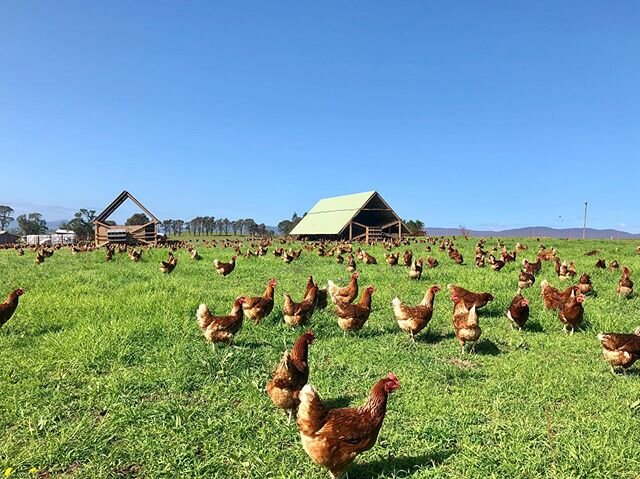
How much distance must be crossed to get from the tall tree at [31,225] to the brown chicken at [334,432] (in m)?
107

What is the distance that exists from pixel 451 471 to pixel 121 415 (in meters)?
3.82

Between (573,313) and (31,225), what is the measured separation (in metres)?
109

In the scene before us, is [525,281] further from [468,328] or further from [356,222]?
[356,222]

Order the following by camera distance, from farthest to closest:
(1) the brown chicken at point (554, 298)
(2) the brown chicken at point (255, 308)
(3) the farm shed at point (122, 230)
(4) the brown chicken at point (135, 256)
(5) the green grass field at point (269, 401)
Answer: (3) the farm shed at point (122, 230), (4) the brown chicken at point (135, 256), (1) the brown chicken at point (554, 298), (2) the brown chicken at point (255, 308), (5) the green grass field at point (269, 401)

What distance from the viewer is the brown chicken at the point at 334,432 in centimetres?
386

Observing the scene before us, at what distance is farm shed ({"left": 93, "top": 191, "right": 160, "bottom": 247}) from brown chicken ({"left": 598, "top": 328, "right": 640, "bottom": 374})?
116 feet

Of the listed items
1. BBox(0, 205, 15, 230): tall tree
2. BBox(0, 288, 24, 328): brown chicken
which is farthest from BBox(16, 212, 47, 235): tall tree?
BBox(0, 288, 24, 328): brown chicken

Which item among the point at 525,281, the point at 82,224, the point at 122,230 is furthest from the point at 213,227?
the point at 525,281

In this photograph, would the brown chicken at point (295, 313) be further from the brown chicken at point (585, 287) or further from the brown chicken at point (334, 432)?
the brown chicken at point (585, 287)

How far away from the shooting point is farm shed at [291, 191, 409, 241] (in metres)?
43.8

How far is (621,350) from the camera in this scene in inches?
256

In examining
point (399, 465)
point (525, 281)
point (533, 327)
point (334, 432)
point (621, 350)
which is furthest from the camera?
point (525, 281)

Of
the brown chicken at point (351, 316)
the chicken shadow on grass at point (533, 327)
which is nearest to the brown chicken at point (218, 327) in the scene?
the brown chicken at point (351, 316)

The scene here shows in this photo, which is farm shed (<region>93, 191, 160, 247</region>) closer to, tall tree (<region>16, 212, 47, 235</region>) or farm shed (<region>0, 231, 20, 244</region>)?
farm shed (<region>0, 231, 20, 244</region>)
